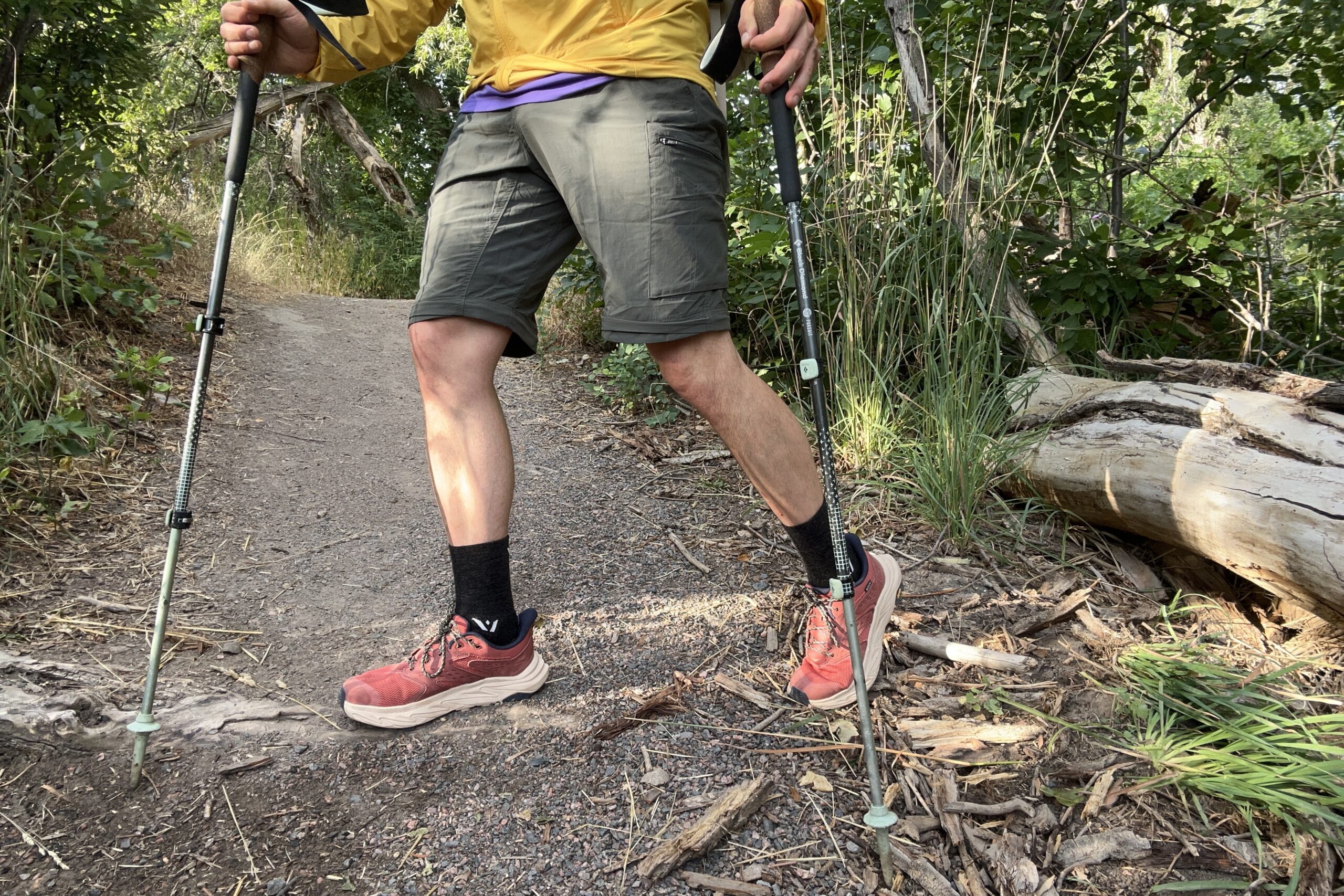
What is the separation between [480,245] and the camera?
1887mm

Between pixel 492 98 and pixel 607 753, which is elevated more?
pixel 492 98

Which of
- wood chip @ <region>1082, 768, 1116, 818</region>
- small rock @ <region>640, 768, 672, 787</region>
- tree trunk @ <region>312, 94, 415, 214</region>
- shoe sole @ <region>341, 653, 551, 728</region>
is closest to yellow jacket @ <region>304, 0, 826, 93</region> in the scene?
shoe sole @ <region>341, 653, 551, 728</region>

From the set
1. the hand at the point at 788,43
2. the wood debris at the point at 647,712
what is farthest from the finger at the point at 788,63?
the wood debris at the point at 647,712

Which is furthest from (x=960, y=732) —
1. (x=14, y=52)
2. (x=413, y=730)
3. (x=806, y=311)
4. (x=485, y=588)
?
(x=14, y=52)

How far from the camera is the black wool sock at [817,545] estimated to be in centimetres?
199

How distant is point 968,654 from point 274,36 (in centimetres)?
224

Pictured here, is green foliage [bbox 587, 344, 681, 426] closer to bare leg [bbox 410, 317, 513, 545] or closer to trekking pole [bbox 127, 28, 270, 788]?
bare leg [bbox 410, 317, 513, 545]

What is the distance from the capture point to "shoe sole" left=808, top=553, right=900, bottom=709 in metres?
1.97

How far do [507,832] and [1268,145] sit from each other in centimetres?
525

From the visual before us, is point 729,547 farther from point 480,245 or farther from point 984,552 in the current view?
point 480,245

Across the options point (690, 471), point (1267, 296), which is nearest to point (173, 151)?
point (690, 471)

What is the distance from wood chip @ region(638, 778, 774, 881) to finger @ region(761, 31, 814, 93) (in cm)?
146

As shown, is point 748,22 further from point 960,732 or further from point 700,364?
point 960,732

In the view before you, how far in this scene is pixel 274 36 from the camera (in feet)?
6.13
